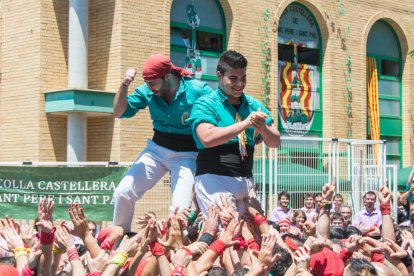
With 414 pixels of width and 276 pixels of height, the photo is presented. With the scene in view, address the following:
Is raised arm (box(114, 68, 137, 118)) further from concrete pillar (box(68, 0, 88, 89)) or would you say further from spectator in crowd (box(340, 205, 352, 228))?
concrete pillar (box(68, 0, 88, 89))

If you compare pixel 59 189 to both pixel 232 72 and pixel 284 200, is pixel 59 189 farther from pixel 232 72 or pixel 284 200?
pixel 232 72

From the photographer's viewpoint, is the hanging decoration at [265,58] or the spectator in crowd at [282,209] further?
the hanging decoration at [265,58]

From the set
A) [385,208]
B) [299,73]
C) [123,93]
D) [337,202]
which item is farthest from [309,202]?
[123,93]

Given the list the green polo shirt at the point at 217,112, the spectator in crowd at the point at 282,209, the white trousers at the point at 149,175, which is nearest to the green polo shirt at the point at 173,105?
the white trousers at the point at 149,175

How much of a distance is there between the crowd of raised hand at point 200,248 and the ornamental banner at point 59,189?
5170 millimetres

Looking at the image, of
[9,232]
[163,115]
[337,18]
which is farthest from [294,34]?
[9,232]

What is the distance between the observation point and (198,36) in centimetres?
1875

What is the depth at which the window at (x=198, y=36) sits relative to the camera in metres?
18.4

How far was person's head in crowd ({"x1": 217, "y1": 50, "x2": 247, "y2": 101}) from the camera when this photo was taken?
646 centimetres

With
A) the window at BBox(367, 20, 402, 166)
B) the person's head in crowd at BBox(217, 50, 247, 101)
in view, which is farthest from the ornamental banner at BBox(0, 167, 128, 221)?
the window at BBox(367, 20, 402, 166)

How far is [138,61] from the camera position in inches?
674

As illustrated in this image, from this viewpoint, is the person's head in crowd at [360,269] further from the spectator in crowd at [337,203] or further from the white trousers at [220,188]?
the spectator in crowd at [337,203]

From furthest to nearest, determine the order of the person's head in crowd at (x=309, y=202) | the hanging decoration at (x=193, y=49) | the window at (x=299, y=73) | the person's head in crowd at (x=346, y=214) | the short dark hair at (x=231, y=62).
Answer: the window at (x=299, y=73) < the hanging decoration at (x=193, y=49) < the person's head in crowd at (x=309, y=202) < the person's head in crowd at (x=346, y=214) < the short dark hair at (x=231, y=62)

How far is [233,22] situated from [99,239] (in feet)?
39.8
